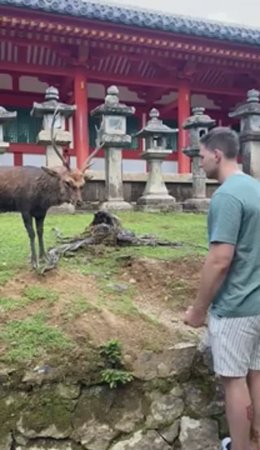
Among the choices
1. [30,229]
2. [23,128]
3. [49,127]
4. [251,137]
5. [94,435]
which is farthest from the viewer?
[23,128]

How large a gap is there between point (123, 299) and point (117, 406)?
1043 mm

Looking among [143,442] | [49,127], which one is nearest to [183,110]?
[49,127]

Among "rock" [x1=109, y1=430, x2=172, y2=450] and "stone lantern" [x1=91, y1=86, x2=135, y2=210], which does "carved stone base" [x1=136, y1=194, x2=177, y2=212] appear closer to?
"stone lantern" [x1=91, y1=86, x2=135, y2=210]

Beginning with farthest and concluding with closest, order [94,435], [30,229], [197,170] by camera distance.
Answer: [197,170], [30,229], [94,435]

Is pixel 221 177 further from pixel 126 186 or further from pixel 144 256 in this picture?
pixel 126 186

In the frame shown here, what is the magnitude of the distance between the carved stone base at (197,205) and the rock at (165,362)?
7.48m

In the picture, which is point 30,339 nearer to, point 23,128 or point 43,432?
point 43,432

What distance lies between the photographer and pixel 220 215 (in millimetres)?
2707

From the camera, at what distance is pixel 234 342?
2.79 meters

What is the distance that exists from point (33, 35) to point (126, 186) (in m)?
4.04

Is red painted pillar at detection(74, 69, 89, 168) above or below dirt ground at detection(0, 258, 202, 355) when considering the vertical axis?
above

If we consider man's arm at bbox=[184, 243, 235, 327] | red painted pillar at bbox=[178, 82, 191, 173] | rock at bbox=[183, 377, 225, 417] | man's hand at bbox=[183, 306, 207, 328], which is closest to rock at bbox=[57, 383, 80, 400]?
rock at bbox=[183, 377, 225, 417]

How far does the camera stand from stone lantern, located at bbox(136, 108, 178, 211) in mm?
10500

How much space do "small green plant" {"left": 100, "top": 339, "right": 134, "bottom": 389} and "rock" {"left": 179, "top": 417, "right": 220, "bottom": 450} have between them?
1.77 feet
